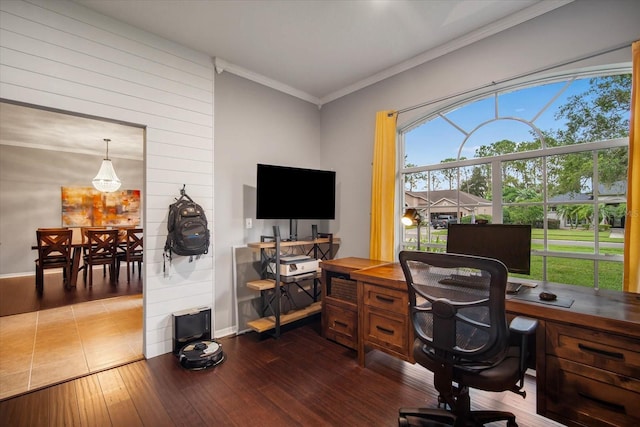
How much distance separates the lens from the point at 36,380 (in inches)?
83.8

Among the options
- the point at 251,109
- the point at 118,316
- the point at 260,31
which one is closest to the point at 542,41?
the point at 260,31

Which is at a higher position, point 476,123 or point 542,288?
point 476,123

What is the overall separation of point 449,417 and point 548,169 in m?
1.97

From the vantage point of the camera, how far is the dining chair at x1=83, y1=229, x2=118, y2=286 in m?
4.86

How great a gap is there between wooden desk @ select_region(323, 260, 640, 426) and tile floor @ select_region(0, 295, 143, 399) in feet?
9.78

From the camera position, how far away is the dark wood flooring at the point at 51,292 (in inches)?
151

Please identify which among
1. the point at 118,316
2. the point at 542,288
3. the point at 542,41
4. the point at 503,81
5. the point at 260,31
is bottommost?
the point at 118,316

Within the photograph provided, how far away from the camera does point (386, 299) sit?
2.20m

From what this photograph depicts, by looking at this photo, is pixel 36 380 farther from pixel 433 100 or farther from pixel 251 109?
pixel 433 100

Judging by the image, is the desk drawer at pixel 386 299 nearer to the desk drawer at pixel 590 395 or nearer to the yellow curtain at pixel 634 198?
the desk drawer at pixel 590 395

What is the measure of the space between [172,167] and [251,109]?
1126 millimetres

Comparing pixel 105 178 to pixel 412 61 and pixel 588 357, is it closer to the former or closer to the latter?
pixel 412 61

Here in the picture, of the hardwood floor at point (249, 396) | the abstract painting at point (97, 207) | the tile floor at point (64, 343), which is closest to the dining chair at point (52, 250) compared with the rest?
the tile floor at point (64, 343)

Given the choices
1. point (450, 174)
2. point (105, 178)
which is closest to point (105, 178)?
point (105, 178)
